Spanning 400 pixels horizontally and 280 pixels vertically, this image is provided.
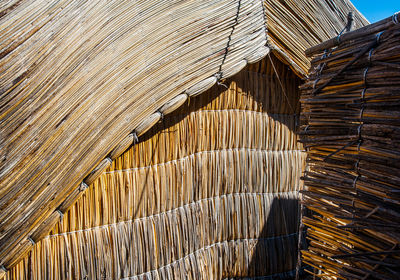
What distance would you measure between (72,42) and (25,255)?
122cm

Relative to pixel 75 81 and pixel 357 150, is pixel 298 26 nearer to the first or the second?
pixel 357 150

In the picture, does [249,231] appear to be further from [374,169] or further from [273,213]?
[374,169]

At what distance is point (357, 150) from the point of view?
1774 mm

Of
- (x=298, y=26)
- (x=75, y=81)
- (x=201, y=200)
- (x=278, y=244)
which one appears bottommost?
(x=278, y=244)

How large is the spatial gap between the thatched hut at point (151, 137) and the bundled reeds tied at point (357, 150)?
2.84 feet

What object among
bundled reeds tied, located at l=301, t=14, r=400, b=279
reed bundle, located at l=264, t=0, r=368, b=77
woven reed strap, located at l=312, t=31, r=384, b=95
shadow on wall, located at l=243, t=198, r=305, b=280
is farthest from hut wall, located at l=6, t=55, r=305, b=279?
woven reed strap, located at l=312, t=31, r=384, b=95

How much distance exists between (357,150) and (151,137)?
4.35 feet

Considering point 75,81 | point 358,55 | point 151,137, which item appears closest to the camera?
point 358,55

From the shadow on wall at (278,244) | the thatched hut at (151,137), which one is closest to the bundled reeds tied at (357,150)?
the thatched hut at (151,137)

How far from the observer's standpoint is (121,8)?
93.0 inches

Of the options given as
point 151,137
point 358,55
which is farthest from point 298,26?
point 151,137

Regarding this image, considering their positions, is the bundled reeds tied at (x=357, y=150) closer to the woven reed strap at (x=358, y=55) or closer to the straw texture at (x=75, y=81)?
the woven reed strap at (x=358, y=55)

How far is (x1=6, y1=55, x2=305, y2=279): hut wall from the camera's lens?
2.25 meters

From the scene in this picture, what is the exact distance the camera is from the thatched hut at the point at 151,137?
6.42ft
